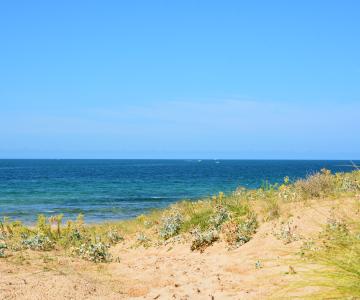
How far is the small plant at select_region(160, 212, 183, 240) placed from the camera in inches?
519

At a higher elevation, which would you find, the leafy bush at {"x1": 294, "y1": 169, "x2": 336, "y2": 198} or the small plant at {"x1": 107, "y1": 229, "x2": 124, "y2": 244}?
the leafy bush at {"x1": 294, "y1": 169, "x2": 336, "y2": 198}

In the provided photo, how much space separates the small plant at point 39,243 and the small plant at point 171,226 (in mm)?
3145

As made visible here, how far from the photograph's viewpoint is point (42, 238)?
12133 millimetres

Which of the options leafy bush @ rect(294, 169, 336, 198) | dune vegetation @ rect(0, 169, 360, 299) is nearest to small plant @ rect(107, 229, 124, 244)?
dune vegetation @ rect(0, 169, 360, 299)

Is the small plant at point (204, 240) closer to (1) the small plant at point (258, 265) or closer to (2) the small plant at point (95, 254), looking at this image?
(2) the small plant at point (95, 254)

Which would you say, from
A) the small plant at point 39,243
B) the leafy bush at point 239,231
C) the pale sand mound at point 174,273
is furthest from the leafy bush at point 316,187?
the small plant at point 39,243

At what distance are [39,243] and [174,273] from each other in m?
4.25

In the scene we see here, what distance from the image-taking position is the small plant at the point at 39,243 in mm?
11656

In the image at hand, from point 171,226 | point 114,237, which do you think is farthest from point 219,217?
point 114,237

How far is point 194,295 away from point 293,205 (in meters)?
5.41

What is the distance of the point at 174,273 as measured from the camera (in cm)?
948

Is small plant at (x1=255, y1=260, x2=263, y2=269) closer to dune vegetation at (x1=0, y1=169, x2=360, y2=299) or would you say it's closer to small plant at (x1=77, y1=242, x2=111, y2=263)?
dune vegetation at (x1=0, y1=169, x2=360, y2=299)

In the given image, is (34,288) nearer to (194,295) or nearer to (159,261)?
(194,295)

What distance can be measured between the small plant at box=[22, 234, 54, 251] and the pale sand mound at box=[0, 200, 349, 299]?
594 millimetres
